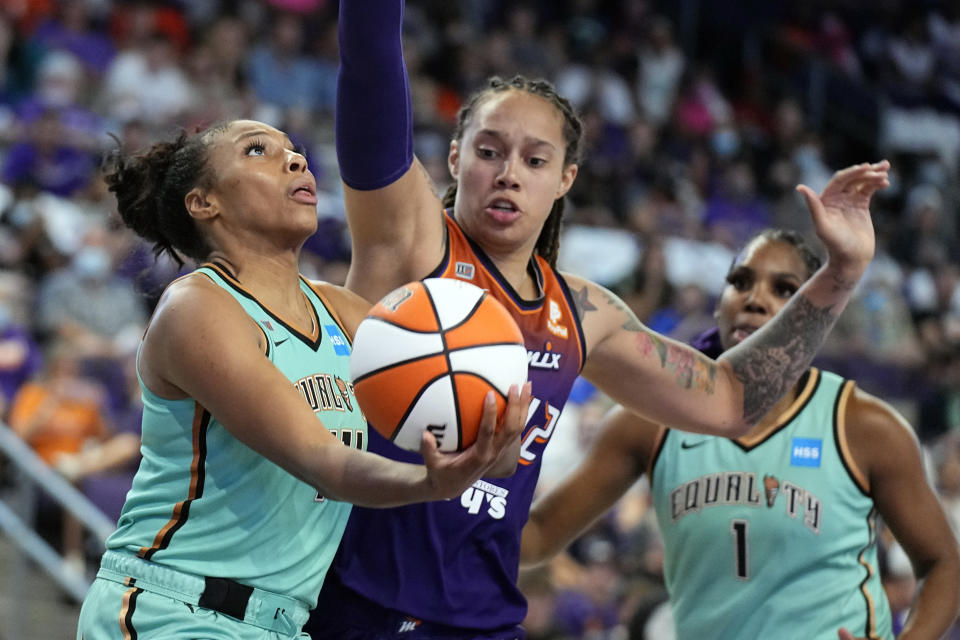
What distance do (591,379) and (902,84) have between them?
15.3 meters

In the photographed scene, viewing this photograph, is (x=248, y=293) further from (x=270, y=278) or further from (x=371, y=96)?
(x=371, y=96)

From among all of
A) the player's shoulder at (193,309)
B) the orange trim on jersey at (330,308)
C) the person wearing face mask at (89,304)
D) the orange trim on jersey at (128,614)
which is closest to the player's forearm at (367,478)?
the player's shoulder at (193,309)

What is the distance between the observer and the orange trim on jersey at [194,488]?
2.84 m

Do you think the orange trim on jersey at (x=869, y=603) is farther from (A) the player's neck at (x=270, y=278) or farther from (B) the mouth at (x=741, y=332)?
(A) the player's neck at (x=270, y=278)

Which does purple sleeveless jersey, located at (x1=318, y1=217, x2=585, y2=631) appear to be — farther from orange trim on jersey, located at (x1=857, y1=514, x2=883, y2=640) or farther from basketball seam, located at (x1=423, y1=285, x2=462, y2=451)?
orange trim on jersey, located at (x1=857, y1=514, x2=883, y2=640)

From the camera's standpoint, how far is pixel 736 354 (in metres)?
4.00

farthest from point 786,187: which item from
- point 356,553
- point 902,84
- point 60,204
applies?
point 356,553

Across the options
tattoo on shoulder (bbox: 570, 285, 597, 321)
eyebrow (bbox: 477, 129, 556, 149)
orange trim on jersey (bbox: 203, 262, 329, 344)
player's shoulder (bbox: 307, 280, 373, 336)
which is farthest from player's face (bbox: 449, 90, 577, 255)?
orange trim on jersey (bbox: 203, 262, 329, 344)

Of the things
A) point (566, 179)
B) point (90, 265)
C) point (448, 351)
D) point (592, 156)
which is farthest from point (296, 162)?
point (592, 156)

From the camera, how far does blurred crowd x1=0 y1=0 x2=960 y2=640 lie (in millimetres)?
7910

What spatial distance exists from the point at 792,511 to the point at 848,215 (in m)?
1.03

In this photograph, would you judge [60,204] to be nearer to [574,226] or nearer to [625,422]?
[574,226]

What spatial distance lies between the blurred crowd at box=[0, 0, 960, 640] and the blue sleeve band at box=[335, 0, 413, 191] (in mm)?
717

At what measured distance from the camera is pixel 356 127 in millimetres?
3014
